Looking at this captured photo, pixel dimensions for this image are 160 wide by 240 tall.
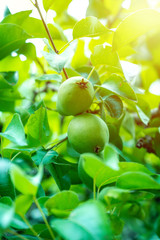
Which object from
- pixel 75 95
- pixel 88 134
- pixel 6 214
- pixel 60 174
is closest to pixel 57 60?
pixel 75 95

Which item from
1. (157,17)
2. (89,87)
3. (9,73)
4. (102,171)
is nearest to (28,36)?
(9,73)

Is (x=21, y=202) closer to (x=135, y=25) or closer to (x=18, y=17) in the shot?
(x=135, y=25)

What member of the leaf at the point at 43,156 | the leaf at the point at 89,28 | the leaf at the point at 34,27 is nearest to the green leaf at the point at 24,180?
the leaf at the point at 43,156

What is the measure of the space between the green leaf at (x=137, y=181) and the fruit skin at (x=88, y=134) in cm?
16

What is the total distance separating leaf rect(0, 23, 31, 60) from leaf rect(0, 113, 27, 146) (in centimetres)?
31

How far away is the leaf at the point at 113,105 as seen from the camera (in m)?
0.76

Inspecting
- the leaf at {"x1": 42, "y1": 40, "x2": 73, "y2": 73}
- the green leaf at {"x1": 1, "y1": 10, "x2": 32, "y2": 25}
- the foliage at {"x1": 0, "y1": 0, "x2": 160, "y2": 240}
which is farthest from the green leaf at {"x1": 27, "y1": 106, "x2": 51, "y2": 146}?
the green leaf at {"x1": 1, "y1": 10, "x2": 32, "y2": 25}

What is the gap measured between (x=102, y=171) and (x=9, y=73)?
621mm

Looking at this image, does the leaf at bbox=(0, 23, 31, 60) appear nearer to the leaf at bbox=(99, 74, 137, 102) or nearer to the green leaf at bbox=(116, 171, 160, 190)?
the leaf at bbox=(99, 74, 137, 102)

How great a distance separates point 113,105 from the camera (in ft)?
2.52

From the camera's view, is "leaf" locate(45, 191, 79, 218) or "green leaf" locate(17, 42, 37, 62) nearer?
"leaf" locate(45, 191, 79, 218)

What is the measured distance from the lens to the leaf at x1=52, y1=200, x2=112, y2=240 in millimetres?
369

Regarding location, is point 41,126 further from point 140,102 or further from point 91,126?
point 140,102

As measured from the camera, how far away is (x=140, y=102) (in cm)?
91
